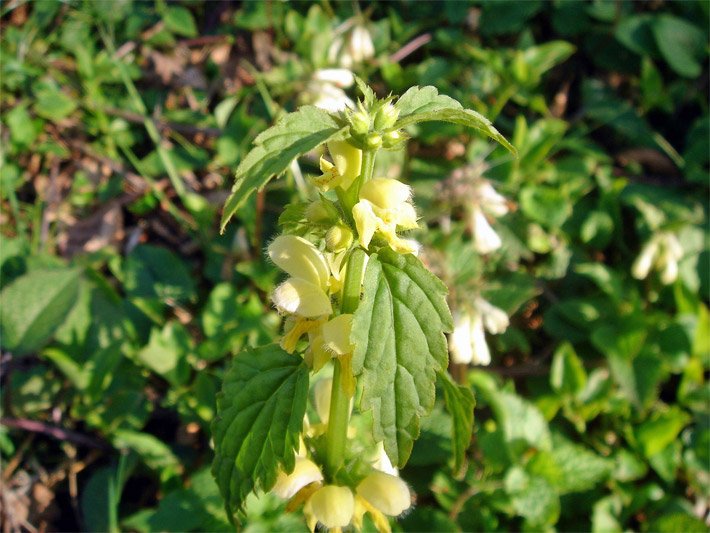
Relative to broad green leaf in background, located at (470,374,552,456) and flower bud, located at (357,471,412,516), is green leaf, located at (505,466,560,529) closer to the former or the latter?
broad green leaf in background, located at (470,374,552,456)

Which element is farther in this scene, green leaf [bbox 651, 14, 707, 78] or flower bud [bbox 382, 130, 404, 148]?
green leaf [bbox 651, 14, 707, 78]

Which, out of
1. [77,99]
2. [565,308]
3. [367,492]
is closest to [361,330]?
[367,492]

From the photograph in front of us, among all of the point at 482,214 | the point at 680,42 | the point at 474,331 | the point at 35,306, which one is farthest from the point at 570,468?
the point at 680,42

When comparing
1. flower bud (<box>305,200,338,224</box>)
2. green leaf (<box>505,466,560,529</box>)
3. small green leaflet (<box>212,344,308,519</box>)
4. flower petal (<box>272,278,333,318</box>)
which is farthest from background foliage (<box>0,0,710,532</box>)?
flower bud (<box>305,200,338,224</box>)

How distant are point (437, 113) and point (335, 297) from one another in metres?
0.35

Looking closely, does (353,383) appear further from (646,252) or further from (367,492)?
(646,252)

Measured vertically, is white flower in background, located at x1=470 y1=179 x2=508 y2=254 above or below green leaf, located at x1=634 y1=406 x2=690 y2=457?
above

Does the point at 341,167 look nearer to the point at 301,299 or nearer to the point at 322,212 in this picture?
the point at 322,212

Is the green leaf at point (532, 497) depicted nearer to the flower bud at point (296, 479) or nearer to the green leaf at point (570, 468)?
the green leaf at point (570, 468)

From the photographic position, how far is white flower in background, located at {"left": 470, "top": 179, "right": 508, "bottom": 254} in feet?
6.77

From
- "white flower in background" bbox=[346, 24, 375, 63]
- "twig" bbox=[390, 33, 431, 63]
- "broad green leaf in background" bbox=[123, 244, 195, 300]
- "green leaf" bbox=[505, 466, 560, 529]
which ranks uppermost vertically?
"white flower in background" bbox=[346, 24, 375, 63]

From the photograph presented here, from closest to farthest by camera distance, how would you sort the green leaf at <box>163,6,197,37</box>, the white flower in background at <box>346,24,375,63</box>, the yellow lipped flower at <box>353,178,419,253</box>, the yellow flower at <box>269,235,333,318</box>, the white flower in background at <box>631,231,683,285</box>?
the yellow lipped flower at <box>353,178,419,253</box> → the yellow flower at <box>269,235,333,318</box> → the white flower in background at <box>631,231,683,285</box> → the white flower in background at <box>346,24,375,63</box> → the green leaf at <box>163,6,197,37</box>

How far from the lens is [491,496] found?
5.96 feet

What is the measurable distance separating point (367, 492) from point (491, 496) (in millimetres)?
855
